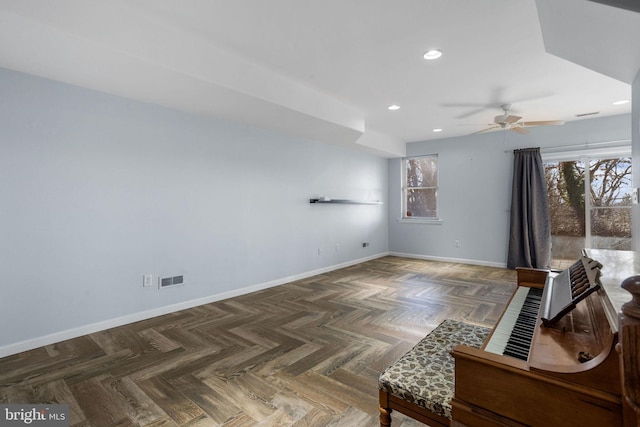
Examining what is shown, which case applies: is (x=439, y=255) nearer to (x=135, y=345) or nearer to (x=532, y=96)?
(x=532, y=96)

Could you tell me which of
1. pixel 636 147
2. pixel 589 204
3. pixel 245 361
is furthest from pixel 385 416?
pixel 589 204

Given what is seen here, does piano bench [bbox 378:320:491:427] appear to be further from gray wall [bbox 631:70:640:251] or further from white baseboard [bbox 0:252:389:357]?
white baseboard [bbox 0:252:389:357]

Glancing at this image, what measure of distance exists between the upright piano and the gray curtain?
4751 millimetres

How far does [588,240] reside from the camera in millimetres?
4973

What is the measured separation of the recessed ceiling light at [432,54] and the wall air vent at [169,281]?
338 centimetres

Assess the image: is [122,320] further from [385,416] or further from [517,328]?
[517,328]

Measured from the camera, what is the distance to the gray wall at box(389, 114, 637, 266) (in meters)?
5.26

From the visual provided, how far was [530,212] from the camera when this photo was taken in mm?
5281

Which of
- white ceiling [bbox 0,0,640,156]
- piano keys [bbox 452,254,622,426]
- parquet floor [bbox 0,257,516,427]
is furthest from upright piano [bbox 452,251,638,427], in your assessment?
white ceiling [bbox 0,0,640,156]

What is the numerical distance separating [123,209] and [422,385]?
306 cm

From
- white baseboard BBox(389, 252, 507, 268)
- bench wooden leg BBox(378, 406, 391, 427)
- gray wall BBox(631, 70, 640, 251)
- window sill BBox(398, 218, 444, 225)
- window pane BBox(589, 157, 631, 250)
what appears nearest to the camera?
bench wooden leg BBox(378, 406, 391, 427)

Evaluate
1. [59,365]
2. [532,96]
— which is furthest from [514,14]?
[59,365]

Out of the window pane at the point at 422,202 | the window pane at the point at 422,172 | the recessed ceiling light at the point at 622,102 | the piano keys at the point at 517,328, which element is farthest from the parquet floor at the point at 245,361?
the window pane at the point at 422,172

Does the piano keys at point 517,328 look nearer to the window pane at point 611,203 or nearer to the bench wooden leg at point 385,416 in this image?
the bench wooden leg at point 385,416
